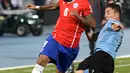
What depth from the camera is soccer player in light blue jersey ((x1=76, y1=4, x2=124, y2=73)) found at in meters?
8.73

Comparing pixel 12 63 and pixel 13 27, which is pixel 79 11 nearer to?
pixel 12 63

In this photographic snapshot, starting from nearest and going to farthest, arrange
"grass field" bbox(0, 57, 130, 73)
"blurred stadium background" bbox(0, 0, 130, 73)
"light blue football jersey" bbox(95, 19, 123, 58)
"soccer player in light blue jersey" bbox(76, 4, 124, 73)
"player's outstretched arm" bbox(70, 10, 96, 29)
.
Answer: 1. "soccer player in light blue jersey" bbox(76, 4, 124, 73)
2. "light blue football jersey" bbox(95, 19, 123, 58)
3. "player's outstretched arm" bbox(70, 10, 96, 29)
4. "grass field" bbox(0, 57, 130, 73)
5. "blurred stadium background" bbox(0, 0, 130, 73)

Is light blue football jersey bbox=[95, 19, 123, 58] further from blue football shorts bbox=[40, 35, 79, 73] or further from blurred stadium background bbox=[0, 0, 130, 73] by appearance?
blurred stadium background bbox=[0, 0, 130, 73]

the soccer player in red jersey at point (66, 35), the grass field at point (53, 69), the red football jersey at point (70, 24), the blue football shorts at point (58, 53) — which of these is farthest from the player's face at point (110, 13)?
the grass field at point (53, 69)

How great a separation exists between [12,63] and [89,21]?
6515 mm

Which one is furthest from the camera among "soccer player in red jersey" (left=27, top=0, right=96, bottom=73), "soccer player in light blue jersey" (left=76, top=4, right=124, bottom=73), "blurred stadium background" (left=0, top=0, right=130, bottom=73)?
"blurred stadium background" (left=0, top=0, right=130, bottom=73)

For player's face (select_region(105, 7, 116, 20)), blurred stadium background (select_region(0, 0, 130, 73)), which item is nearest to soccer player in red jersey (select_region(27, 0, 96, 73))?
player's face (select_region(105, 7, 116, 20))

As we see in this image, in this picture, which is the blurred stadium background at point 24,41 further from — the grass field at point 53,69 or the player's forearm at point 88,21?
the player's forearm at point 88,21

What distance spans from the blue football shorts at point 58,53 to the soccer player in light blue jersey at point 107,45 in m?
1.19

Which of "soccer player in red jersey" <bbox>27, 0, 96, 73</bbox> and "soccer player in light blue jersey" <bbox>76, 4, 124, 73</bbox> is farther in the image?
"soccer player in red jersey" <bbox>27, 0, 96, 73</bbox>

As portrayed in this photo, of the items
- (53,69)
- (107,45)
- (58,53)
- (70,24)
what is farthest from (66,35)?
(53,69)

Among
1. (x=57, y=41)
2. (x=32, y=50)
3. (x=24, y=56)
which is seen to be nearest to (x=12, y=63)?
(x=24, y=56)

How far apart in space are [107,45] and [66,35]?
1275 mm

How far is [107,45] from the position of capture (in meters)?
8.88
